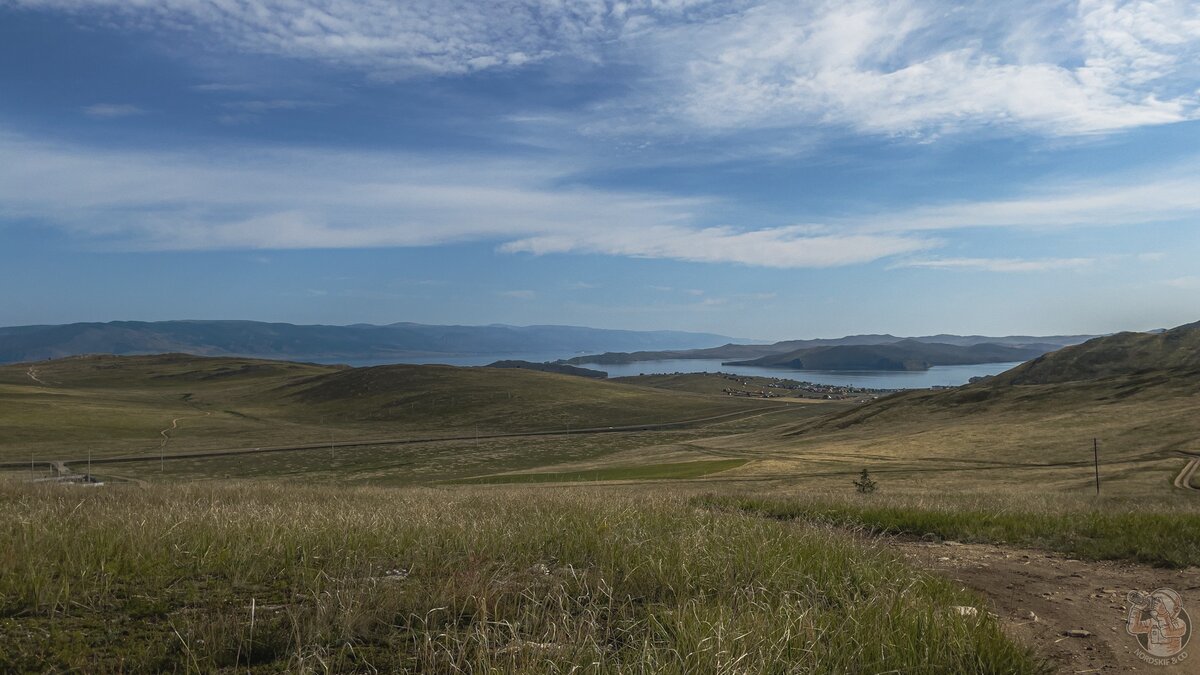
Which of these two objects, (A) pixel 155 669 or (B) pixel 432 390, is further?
(B) pixel 432 390

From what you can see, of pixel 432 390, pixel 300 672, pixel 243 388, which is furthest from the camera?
pixel 243 388

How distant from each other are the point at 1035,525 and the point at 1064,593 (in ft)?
11.8

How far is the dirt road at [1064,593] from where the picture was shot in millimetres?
5090

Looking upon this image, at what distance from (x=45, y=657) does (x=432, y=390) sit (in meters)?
164

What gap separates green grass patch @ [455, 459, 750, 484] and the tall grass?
5557 centimetres

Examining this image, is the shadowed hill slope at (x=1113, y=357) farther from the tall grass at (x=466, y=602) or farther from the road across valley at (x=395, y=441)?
the tall grass at (x=466, y=602)

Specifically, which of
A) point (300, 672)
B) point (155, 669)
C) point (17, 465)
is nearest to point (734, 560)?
point (300, 672)

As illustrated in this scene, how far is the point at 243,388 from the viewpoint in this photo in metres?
194

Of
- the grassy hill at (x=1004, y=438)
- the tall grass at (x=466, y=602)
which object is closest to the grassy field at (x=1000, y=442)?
the grassy hill at (x=1004, y=438)

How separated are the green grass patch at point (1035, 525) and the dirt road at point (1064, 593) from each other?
1.22 feet

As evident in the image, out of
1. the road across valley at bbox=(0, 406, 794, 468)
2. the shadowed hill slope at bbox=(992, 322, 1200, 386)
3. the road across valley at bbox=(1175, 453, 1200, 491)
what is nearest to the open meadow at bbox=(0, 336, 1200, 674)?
the road across valley at bbox=(1175, 453, 1200, 491)

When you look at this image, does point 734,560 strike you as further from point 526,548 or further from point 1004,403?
point 1004,403

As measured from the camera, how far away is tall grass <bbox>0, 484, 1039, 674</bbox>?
3.97 meters

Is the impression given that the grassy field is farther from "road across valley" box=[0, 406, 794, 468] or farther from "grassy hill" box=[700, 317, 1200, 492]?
"road across valley" box=[0, 406, 794, 468]
